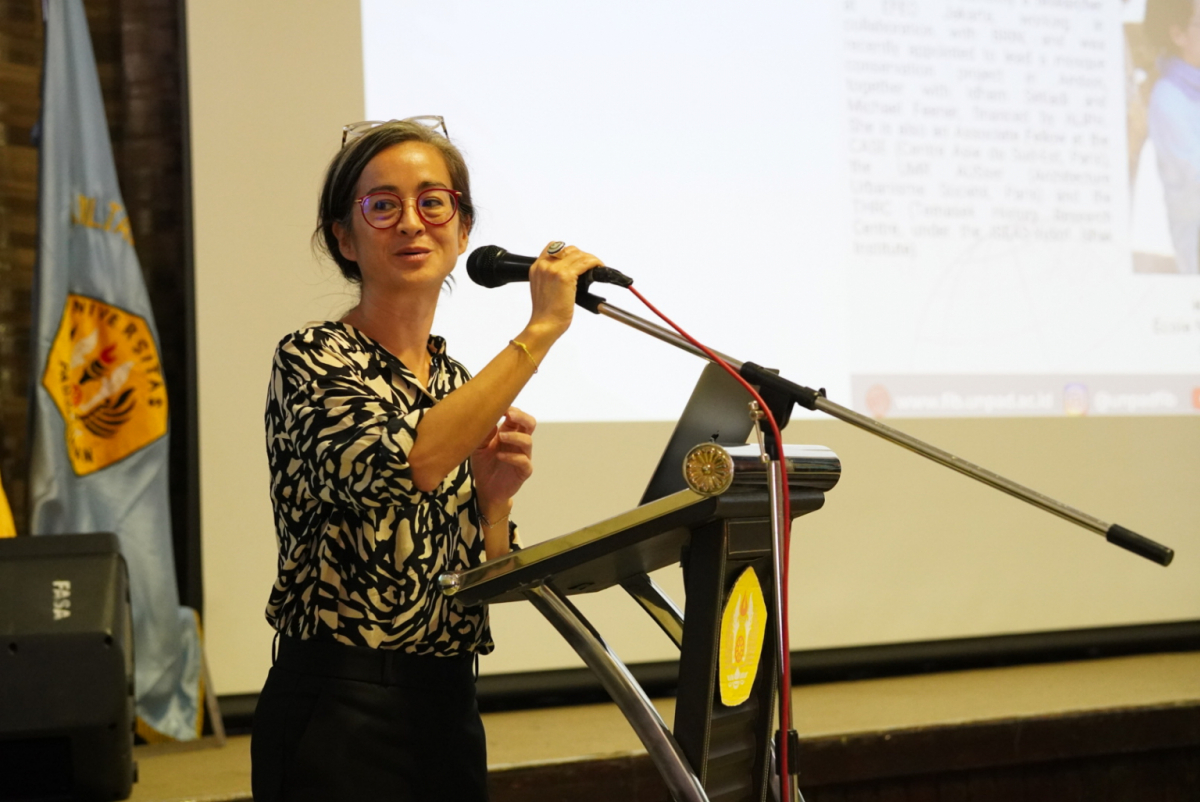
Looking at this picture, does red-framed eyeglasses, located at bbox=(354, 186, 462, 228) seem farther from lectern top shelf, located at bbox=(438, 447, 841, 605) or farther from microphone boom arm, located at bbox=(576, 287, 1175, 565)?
lectern top shelf, located at bbox=(438, 447, 841, 605)

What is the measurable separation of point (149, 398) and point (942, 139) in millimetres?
2248

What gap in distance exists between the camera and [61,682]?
1938mm

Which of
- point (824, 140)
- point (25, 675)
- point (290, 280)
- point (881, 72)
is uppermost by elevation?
point (881, 72)

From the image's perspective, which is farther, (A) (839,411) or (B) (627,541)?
(A) (839,411)

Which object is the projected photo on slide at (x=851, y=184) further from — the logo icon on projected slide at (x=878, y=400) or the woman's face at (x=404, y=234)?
the woman's face at (x=404, y=234)

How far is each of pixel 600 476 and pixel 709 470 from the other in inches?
76.9

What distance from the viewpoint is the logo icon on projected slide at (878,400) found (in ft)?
10.3

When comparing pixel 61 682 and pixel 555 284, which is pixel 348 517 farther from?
pixel 61 682

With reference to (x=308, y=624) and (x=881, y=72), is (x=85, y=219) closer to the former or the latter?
(x=308, y=624)

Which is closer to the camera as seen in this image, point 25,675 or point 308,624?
point 308,624

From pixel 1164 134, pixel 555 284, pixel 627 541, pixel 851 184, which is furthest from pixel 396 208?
pixel 1164 134

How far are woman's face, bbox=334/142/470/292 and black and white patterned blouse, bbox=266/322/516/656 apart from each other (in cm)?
9

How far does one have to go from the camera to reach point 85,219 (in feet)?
8.59

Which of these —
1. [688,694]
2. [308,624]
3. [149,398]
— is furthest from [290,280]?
[688,694]
